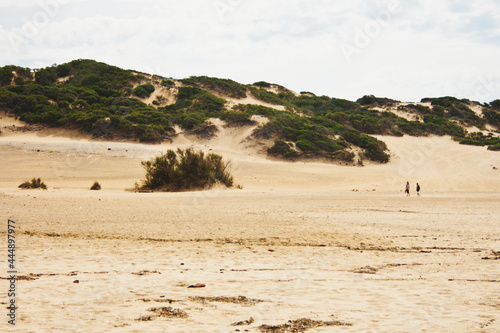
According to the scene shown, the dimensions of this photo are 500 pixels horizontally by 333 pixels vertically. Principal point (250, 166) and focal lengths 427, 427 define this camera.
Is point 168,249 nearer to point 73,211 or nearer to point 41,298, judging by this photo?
point 41,298

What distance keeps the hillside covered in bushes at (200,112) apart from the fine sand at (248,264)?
17811 mm

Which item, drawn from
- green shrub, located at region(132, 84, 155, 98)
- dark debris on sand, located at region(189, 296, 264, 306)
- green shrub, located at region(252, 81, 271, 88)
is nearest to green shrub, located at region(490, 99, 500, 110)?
green shrub, located at region(252, 81, 271, 88)

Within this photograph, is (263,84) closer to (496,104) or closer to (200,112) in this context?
(200,112)

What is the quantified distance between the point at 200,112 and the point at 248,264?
3751cm

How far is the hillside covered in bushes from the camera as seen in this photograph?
35406 millimetres

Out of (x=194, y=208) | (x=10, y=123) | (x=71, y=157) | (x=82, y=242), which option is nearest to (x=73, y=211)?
(x=194, y=208)

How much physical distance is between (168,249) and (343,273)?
334 centimetres

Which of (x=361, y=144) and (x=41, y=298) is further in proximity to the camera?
(x=361, y=144)

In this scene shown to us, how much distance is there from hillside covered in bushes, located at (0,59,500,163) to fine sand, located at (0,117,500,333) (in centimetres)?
1781

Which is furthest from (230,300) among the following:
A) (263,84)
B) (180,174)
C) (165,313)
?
(263,84)

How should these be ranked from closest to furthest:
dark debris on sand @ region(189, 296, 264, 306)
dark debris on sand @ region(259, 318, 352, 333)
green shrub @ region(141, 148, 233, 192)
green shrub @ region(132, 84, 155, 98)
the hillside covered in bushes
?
dark debris on sand @ region(259, 318, 352, 333) < dark debris on sand @ region(189, 296, 264, 306) < green shrub @ region(141, 148, 233, 192) < the hillside covered in bushes < green shrub @ region(132, 84, 155, 98)

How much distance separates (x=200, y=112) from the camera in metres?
43.4

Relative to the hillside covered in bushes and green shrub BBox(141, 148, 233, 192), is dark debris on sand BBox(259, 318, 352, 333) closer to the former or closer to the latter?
green shrub BBox(141, 148, 233, 192)

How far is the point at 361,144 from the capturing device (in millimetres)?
38969
